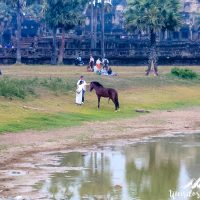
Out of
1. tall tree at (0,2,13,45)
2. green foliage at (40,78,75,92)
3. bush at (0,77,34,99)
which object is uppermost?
tall tree at (0,2,13,45)

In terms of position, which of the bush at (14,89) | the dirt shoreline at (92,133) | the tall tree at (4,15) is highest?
the tall tree at (4,15)

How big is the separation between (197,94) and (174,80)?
3340 millimetres

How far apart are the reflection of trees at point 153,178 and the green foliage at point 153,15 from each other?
3466 centimetres

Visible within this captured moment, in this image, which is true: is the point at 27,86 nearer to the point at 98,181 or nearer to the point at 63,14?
the point at 98,181

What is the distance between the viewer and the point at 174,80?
55938 millimetres

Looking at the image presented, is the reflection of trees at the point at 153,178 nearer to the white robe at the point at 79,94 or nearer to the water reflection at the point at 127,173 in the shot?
the water reflection at the point at 127,173

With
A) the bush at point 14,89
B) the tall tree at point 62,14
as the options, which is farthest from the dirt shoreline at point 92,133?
the tall tree at point 62,14

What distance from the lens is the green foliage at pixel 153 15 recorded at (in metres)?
60.2

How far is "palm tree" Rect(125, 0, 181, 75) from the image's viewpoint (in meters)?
60.2

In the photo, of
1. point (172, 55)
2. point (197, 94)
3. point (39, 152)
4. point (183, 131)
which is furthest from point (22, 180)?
point (172, 55)

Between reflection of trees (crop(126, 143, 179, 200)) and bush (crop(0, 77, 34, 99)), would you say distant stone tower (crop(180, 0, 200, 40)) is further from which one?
reflection of trees (crop(126, 143, 179, 200))

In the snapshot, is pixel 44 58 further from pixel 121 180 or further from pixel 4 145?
pixel 121 180

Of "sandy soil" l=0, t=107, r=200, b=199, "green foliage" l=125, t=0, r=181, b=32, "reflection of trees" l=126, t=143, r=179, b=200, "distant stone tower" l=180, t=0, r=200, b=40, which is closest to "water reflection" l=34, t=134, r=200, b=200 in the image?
"reflection of trees" l=126, t=143, r=179, b=200

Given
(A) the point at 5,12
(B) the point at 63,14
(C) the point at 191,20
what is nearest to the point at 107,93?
(B) the point at 63,14
